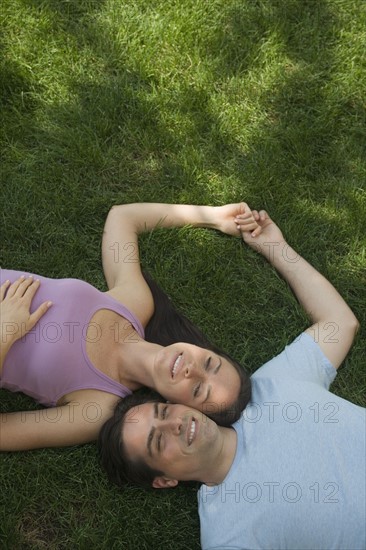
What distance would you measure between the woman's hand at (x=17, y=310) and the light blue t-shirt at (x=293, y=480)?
1201 mm

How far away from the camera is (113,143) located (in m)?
4.23

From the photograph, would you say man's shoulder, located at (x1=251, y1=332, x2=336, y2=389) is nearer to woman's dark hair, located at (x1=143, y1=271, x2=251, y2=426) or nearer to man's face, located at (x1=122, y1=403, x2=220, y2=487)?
→ woman's dark hair, located at (x1=143, y1=271, x2=251, y2=426)

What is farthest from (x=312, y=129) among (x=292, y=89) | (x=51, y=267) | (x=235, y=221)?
(x=51, y=267)

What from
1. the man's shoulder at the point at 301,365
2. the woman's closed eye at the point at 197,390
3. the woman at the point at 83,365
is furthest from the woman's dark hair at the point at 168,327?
the woman's closed eye at the point at 197,390

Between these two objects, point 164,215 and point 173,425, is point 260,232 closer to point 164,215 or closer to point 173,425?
point 164,215

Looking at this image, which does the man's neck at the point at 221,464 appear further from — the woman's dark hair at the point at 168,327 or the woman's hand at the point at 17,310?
the woman's hand at the point at 17,310

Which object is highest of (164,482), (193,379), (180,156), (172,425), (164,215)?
(180,156)

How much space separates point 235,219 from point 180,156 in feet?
1.95

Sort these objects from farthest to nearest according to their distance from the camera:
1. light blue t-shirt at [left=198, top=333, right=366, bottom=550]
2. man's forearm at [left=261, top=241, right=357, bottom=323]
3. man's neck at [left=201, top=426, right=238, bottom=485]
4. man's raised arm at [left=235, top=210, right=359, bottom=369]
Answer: man's forearm at [left=261, top=241, right=357, bottom=323] → man's raised arm at [left=235, top=210, right=359, bottom=369] → man's neck at [left=201, top=426, right=238, bottom=485] → light blue t-shirt at [left=198, top=333, right=366, bottom=550]

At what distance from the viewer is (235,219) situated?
13.2ft

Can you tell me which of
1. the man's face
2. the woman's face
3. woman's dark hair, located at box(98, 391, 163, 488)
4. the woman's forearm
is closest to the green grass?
the woman's forearm

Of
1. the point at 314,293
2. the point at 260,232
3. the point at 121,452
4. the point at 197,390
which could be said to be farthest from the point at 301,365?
the point at 121,452

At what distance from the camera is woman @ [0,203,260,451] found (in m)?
3.21

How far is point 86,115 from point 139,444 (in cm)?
226
